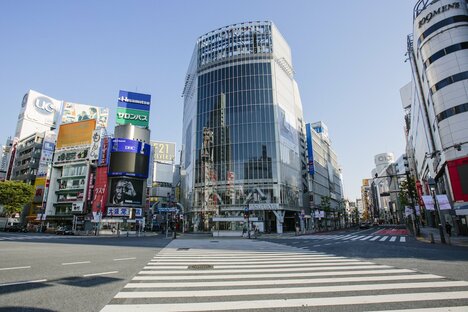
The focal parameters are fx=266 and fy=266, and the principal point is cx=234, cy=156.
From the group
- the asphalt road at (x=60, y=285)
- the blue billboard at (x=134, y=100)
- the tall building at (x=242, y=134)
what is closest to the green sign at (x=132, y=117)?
the blue billboard at (x=134, y=100)

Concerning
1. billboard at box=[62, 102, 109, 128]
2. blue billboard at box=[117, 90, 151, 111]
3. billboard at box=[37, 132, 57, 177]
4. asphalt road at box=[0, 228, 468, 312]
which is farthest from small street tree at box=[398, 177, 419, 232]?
billboard at box=[37, 132, 57, 177]

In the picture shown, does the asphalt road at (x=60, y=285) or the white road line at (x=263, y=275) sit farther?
the white road line at (x=263, y=275)

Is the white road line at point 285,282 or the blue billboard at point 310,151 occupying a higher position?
the blue billboard at point 310,151

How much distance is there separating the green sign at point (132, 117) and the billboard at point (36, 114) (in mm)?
32409

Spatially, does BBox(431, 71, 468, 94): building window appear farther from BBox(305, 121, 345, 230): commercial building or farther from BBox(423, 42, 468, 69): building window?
BBox(305, 121, 345, 230): commercial building

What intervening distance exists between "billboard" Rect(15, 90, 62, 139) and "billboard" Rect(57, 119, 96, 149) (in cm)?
2635

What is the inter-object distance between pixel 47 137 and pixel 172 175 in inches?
1883

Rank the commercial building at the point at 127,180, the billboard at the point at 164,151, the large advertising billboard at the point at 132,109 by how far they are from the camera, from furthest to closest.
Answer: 1. the billboard at the point at 164,151
2. the large advertising billboard at the point at 132,109
3. the commercial building at the point at 127,180

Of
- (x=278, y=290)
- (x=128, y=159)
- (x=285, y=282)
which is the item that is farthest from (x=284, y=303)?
(x=128, y=159)

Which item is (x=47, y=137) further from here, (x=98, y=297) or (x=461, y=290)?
(x=461, y=290)

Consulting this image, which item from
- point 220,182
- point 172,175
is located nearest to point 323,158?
point 220,182

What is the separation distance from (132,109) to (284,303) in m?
79.1

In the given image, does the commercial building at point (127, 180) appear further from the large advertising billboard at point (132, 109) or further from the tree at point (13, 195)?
the tree at point (13, 195)

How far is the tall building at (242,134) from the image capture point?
56.9 meters
